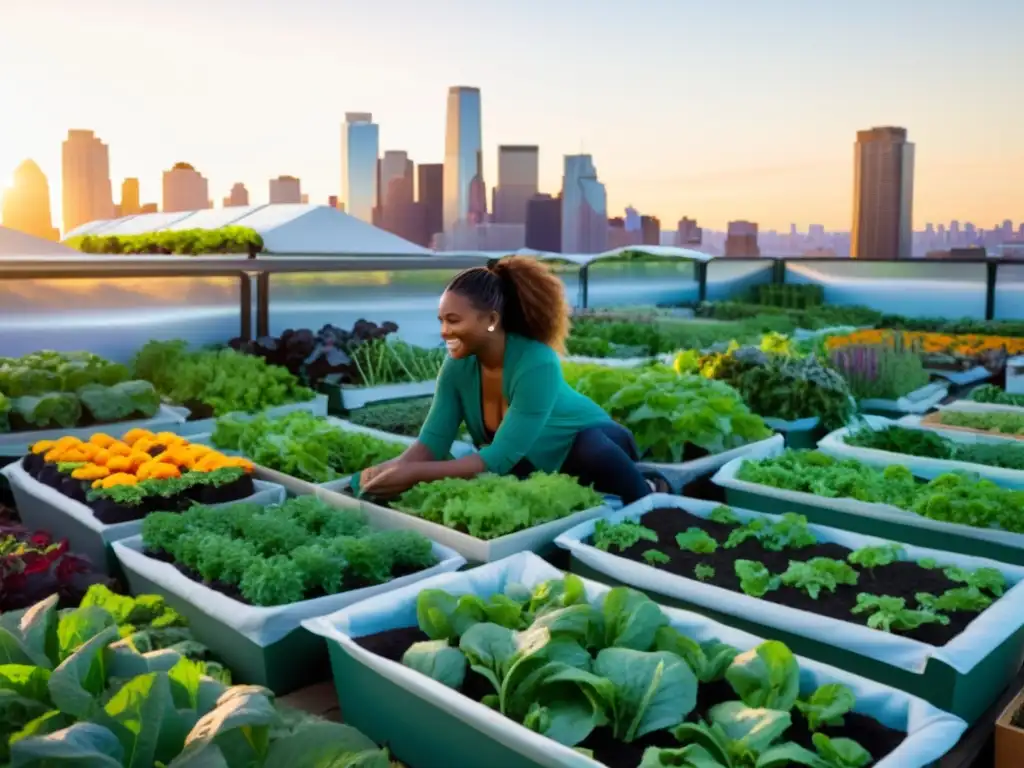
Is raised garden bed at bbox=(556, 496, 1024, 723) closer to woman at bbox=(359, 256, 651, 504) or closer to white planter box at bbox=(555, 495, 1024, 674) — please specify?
white planter box at bbox=(555, 495, 1024, 674)

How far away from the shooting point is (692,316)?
9875mm

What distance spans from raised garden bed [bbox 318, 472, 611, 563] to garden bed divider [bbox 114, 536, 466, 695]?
0.96 feet

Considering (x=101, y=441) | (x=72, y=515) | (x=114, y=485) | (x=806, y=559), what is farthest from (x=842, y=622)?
(x=101, y=441)

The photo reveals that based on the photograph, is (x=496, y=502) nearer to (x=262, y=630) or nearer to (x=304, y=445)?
(x=262, y=630)

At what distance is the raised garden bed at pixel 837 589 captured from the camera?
2.09m

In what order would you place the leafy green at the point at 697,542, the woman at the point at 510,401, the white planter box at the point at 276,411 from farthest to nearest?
the white planter box at the point at 276,411, the woman at the point at 510,401, the leafy green at the point at 697,542

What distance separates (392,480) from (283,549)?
655mm

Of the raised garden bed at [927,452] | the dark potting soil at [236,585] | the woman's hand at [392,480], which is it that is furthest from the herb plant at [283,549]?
the raised garden bed at [927,452]

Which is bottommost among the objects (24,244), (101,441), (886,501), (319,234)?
(886,501)

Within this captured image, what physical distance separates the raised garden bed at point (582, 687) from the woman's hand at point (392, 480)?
1006 millimetres

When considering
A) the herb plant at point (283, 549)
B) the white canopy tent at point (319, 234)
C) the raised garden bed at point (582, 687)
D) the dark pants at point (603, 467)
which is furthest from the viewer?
the white canopy tent at point (319, 234)

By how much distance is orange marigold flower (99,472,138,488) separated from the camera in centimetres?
311

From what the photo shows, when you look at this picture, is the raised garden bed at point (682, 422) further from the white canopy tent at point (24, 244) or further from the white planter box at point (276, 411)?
the white canopy tent at point (24, 244)

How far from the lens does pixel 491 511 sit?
2.83 meters
